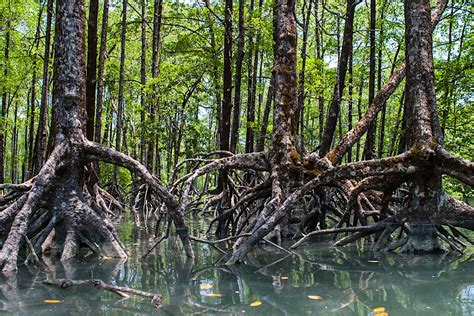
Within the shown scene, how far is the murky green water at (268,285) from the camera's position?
3123mm

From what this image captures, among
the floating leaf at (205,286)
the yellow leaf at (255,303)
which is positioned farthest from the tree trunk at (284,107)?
the yellow leaf at (255,303)

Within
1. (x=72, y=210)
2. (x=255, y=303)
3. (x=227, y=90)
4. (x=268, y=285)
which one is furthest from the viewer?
(x=227, y=90)

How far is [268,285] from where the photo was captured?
3.82 metres

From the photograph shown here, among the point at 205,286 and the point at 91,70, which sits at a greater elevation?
the point at 91,70

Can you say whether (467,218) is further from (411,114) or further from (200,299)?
(200,299)

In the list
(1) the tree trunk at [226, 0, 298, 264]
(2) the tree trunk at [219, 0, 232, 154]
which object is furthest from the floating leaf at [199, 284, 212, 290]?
(2) the tree trunk at [219, 0, 232, 154]

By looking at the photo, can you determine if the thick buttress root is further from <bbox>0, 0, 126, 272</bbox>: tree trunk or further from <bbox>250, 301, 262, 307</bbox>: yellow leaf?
<bbox>250, 301, 262, 307</bbox>: yellow leaf

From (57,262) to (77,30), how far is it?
2892 millimetres

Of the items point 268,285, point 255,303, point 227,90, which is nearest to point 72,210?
point 268,285

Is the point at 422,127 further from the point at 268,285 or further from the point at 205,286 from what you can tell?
the point at 205,286

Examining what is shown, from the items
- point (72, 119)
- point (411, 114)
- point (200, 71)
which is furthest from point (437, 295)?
point (200, 71)

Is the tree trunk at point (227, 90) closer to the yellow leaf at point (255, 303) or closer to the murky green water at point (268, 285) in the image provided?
the murky green water at point (268, 285)

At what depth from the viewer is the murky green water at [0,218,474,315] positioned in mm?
3123

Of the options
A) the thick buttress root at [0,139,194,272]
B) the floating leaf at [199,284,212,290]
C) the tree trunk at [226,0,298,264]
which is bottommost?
the floating leaf at [199,284,212,290]
